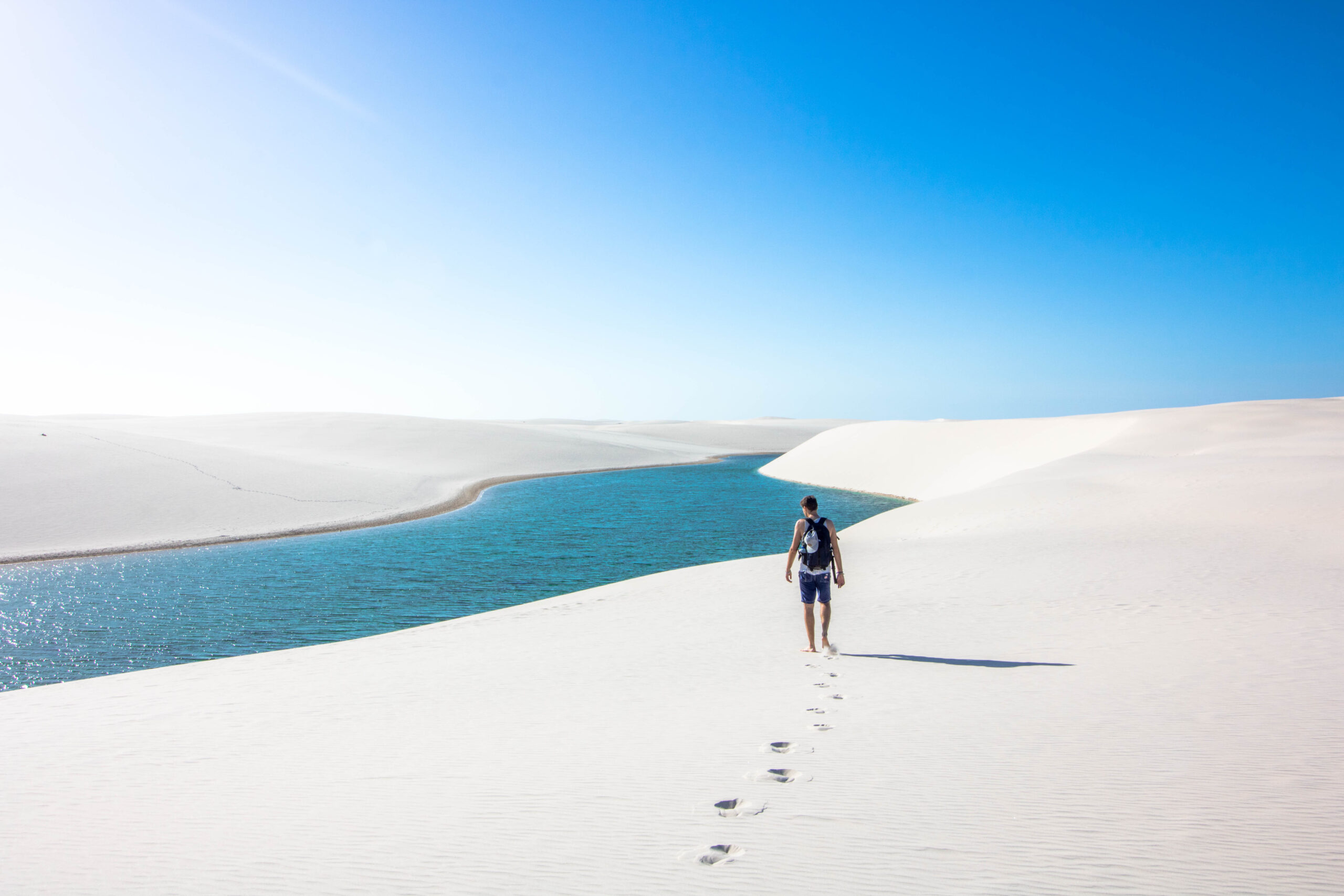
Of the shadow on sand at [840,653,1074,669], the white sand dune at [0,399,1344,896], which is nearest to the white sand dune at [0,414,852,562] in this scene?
the white sand dune at [0,399,1344,896]

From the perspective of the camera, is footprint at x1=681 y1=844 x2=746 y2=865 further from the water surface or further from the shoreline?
the shoreline

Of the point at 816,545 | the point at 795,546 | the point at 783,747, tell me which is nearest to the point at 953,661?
the point at 816,545

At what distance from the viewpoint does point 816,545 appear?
8.41 meters

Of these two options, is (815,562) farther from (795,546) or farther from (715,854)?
(715,854)

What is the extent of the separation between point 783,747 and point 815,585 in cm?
331

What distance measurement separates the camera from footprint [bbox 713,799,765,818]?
432 centimetres

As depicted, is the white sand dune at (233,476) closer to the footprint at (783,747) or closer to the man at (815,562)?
the man at (815,562)

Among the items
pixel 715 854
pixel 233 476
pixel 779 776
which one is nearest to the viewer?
pixel 715 854

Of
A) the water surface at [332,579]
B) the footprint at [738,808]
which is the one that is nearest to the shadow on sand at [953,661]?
the footprint at [738,808]

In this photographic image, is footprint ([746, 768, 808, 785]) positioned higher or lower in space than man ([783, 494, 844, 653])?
Result: lower

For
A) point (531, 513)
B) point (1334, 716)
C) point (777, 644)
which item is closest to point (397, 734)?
point (777, 644)

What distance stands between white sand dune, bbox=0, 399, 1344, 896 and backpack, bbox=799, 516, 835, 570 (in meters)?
1.20

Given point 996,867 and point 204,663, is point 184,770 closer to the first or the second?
point 204,663

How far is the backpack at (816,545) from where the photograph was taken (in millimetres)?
8406
